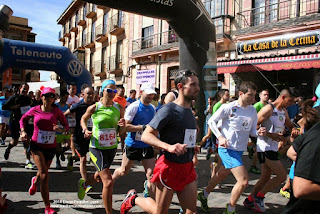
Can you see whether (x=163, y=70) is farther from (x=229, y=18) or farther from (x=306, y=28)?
(x=306, y=28)

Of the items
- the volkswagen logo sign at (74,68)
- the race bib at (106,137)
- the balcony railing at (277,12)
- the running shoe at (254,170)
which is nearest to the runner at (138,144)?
the race bib at (106,137)

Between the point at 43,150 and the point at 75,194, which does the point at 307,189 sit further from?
the point at 75,194

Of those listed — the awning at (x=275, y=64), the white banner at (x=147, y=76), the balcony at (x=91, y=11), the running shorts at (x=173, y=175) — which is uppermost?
the balcony at (x=91, y=11)

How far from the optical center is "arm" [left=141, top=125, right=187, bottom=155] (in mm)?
2377

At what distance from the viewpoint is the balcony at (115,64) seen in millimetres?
25606

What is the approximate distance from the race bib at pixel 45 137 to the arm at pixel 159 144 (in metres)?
2.09

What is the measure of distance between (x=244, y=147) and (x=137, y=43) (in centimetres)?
1997

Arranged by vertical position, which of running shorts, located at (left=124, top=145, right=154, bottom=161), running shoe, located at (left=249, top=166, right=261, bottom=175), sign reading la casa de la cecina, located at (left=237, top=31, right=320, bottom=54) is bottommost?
running shoe, located at (left=249, top=166, right=261, bottom=175)

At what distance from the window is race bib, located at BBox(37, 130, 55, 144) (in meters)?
17.6

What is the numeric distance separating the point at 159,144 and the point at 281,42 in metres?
10.9

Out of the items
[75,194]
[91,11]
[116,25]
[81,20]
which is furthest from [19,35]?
[75,194]

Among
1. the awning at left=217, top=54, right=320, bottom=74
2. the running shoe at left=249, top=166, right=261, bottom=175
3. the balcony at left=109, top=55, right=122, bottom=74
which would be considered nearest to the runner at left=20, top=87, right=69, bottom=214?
the running shoe at left=249, top=166, right=261, bottom=175

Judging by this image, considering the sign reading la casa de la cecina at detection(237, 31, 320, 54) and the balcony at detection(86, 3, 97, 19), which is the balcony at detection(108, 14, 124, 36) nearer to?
the balcony at detection(86, 3, 97, 19)

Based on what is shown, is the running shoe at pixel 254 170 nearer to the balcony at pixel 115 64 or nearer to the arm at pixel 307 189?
the arm at pixel 307 189
